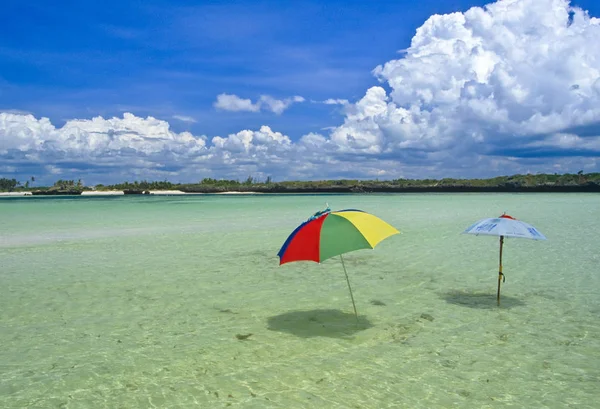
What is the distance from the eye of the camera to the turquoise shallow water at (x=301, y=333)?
547 centimetres

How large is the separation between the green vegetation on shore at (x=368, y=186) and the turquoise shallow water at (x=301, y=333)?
110 m

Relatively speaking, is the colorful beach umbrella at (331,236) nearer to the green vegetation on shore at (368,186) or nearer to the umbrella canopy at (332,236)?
the umbrella canopy at (332,236)

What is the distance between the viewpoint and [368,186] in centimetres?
15438

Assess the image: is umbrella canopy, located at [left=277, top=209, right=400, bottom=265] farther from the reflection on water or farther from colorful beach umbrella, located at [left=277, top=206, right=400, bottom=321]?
the reflection on water

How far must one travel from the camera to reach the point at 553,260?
1382 centimetres

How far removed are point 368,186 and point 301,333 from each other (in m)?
149

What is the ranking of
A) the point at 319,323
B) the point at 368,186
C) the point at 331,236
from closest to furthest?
the point at 331,236
the point at 319,323
the point at 368,186

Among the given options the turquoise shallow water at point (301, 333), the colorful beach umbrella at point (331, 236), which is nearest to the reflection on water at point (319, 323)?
the turquoise shallow water at point (301, 333)

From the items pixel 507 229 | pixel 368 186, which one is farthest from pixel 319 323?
pixel 368 186

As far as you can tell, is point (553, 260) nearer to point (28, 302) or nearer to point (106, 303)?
point (106, 303)

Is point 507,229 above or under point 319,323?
above

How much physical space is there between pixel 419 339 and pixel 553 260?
8855 mm

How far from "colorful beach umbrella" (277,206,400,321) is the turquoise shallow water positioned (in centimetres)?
153

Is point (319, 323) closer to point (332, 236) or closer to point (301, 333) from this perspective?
point (301, 333)
